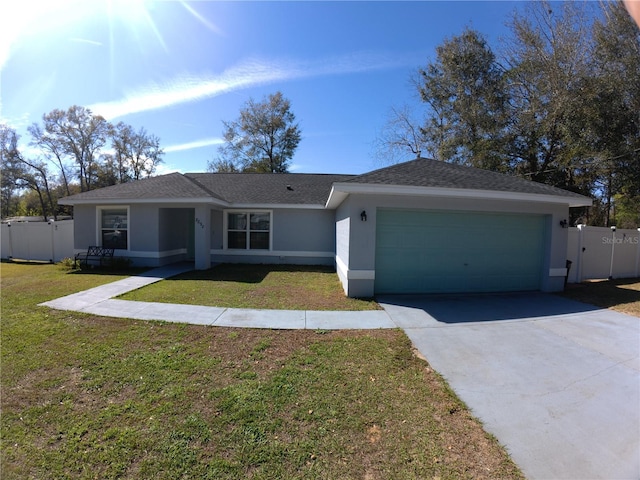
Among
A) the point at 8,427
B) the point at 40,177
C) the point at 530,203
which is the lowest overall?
the point at 8,427

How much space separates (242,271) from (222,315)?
5547 mm

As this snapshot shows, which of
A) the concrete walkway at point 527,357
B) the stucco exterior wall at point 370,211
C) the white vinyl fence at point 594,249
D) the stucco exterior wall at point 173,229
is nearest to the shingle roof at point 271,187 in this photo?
the stucco exterior wall at point 173,229

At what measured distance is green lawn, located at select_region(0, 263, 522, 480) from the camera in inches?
94.9

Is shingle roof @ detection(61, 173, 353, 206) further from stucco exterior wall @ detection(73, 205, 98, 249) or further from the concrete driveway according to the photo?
the concrete driveway

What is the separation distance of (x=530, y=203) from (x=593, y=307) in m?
2.95

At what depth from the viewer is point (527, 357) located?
4.40 m

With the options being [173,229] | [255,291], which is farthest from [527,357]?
[173,229]

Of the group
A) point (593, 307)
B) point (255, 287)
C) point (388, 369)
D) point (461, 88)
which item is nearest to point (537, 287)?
point (593, 307)

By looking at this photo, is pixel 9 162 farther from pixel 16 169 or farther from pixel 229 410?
pixel 229 410

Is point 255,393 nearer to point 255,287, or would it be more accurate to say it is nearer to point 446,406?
point 446,406

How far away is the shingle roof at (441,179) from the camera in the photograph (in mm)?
7332

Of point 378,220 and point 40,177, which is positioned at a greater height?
point 40,177

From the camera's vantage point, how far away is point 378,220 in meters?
7.73

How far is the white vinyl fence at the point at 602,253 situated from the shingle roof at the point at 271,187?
8524mm
